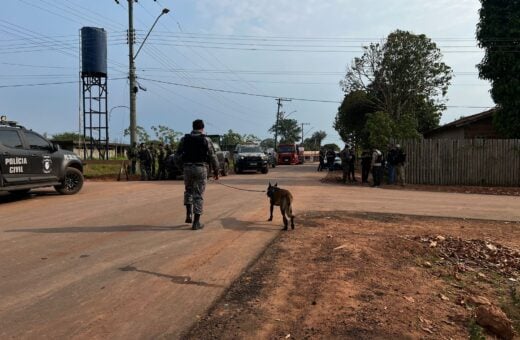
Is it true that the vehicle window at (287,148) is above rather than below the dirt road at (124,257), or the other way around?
above

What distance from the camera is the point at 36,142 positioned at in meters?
13.3

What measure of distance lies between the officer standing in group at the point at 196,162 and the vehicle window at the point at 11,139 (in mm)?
6039

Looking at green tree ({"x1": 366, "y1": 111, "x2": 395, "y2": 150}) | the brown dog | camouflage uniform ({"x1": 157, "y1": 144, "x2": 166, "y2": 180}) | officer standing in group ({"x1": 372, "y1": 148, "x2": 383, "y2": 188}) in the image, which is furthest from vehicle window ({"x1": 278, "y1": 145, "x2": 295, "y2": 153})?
the brown dog

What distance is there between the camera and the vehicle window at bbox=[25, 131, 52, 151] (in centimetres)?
1302

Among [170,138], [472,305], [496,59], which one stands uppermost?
[496,59]

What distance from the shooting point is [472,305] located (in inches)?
200

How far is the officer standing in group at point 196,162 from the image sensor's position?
27.9ft

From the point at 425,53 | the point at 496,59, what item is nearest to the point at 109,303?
the point at 496,59

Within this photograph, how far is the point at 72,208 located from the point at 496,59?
23.0 m

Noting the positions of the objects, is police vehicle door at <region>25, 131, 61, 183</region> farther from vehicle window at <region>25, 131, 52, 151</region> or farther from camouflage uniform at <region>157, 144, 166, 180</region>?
camouflage uniform at <region>157, 144, 166, 180</region>

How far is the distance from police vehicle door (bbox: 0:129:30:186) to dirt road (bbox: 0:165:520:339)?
2.09ft

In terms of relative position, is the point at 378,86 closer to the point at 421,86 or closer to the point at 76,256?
the point at 421,86

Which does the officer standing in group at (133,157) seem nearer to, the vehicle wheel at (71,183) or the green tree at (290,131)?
the vehicle wheel at (71,183)

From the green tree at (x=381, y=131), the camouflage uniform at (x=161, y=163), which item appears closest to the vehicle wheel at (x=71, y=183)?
the camouflage uniform at (x=161, y=163)
